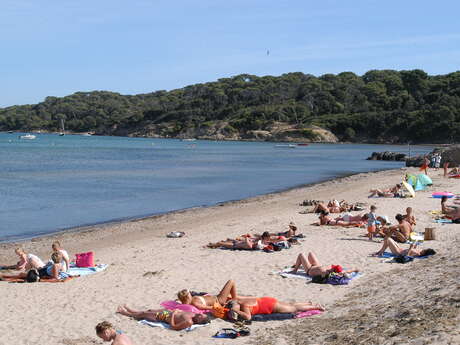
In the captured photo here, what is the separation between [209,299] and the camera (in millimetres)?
8211

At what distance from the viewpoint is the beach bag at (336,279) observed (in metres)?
9.50

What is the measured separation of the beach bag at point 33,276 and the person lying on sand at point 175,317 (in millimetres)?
3252

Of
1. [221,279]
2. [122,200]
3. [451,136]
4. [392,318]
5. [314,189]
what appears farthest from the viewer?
[451,136]

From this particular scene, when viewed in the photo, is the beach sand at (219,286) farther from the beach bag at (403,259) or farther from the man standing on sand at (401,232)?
the man standing on sand at (401,232)

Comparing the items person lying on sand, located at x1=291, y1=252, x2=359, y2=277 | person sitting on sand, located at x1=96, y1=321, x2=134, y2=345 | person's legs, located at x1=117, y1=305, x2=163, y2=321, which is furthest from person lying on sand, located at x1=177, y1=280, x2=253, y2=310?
person lying on sand, located at x1=291, y1=252, x2=359, y2=277

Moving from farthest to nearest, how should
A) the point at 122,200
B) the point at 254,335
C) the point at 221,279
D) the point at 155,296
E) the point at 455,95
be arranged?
the point at 455,95 → the point at 122,200 → the point at 221,279 → the point at 155,296 → the point at 254,335

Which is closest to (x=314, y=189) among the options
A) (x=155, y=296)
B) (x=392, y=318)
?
(x=155, y=296)

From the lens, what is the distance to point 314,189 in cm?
2934

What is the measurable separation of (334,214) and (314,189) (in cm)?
1159

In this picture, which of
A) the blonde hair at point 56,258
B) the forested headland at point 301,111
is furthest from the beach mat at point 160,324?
the forested headland at point 301,111

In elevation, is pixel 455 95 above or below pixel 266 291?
above

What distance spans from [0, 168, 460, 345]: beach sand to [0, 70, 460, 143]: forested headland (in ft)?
299

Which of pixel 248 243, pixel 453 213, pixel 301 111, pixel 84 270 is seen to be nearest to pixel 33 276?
pixel 84 270

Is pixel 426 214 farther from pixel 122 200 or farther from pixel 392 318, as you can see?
pixel 122 200
